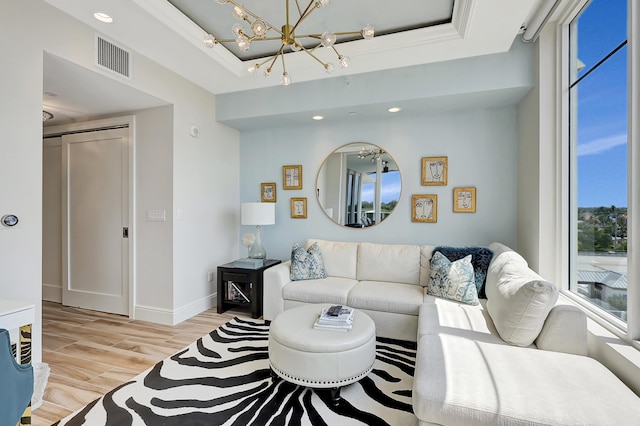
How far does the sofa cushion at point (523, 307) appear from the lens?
1.76 m

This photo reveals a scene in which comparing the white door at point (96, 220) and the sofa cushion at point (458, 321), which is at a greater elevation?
the white door at point (96, 220)

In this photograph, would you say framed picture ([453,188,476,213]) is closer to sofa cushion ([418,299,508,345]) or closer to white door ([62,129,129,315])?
sofa cushion ([418,299,508,345])

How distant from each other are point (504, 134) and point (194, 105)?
3452 millimetres

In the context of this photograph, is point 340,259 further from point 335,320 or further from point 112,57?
point 112,57

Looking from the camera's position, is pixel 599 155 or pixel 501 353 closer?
pixel 501 353

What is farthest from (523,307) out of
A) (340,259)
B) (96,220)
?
(96,220)

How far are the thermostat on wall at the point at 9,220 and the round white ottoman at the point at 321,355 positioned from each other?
181cm

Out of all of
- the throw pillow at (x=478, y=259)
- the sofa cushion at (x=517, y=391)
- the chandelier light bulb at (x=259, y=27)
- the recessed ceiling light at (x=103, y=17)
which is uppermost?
the recessed ceiling light at (x=103, y=17)

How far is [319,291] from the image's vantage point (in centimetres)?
307

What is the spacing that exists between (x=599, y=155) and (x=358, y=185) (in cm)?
224

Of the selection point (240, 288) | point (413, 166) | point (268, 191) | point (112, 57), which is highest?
point (112, 57)

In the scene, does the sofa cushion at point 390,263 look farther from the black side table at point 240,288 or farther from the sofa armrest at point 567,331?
the sofa armrest at point 567,331

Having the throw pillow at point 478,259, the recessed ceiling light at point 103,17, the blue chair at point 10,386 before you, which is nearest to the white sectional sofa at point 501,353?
the throw pillow at point 478,259

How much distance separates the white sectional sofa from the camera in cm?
125
